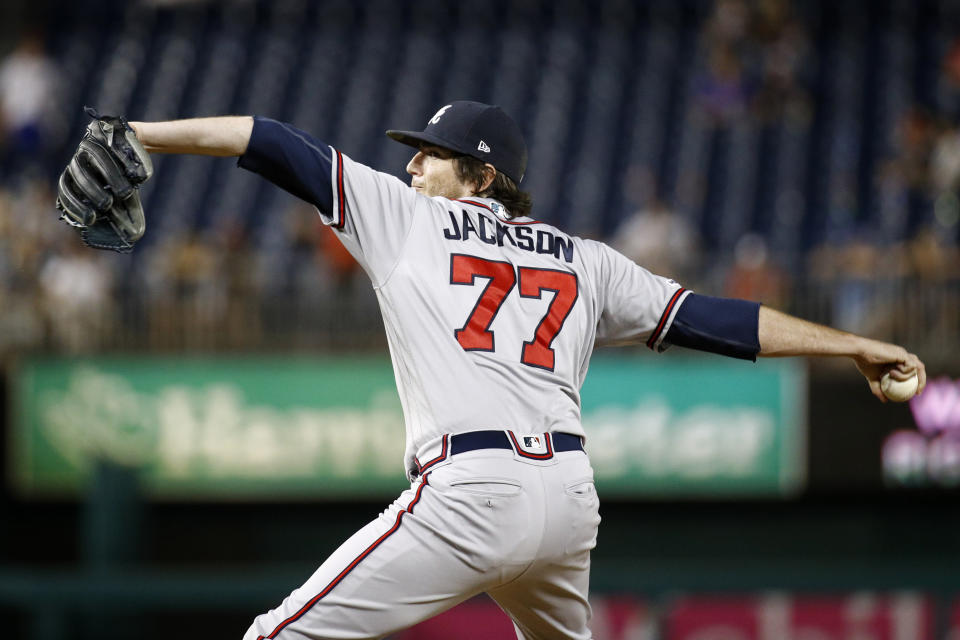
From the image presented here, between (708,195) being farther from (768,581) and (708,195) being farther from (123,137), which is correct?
(123,137)

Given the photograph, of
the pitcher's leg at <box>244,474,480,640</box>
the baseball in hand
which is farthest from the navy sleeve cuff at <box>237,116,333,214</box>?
the baseball in hand

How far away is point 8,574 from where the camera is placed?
23.9 feet

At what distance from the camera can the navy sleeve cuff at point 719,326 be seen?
3.81 m

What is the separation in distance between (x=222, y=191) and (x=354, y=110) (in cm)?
167

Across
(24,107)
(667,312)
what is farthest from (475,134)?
(24,107)

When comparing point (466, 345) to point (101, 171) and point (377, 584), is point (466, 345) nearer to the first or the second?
point (377, 584)

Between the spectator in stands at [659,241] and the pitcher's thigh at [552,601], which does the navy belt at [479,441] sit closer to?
the pitcher's thigh at [552,601]

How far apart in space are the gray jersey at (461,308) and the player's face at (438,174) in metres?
0.11

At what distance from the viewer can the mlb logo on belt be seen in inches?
138

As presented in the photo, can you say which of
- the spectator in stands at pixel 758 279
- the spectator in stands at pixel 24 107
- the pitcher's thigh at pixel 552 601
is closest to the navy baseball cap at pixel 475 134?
the pitcher's thigh at pixel 552 601

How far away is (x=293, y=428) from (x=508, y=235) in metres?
6.81

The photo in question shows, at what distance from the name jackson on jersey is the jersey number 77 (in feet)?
0.22

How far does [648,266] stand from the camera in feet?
30.9

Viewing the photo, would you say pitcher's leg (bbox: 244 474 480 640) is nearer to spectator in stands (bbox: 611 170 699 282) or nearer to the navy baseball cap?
the navy baseball cap
